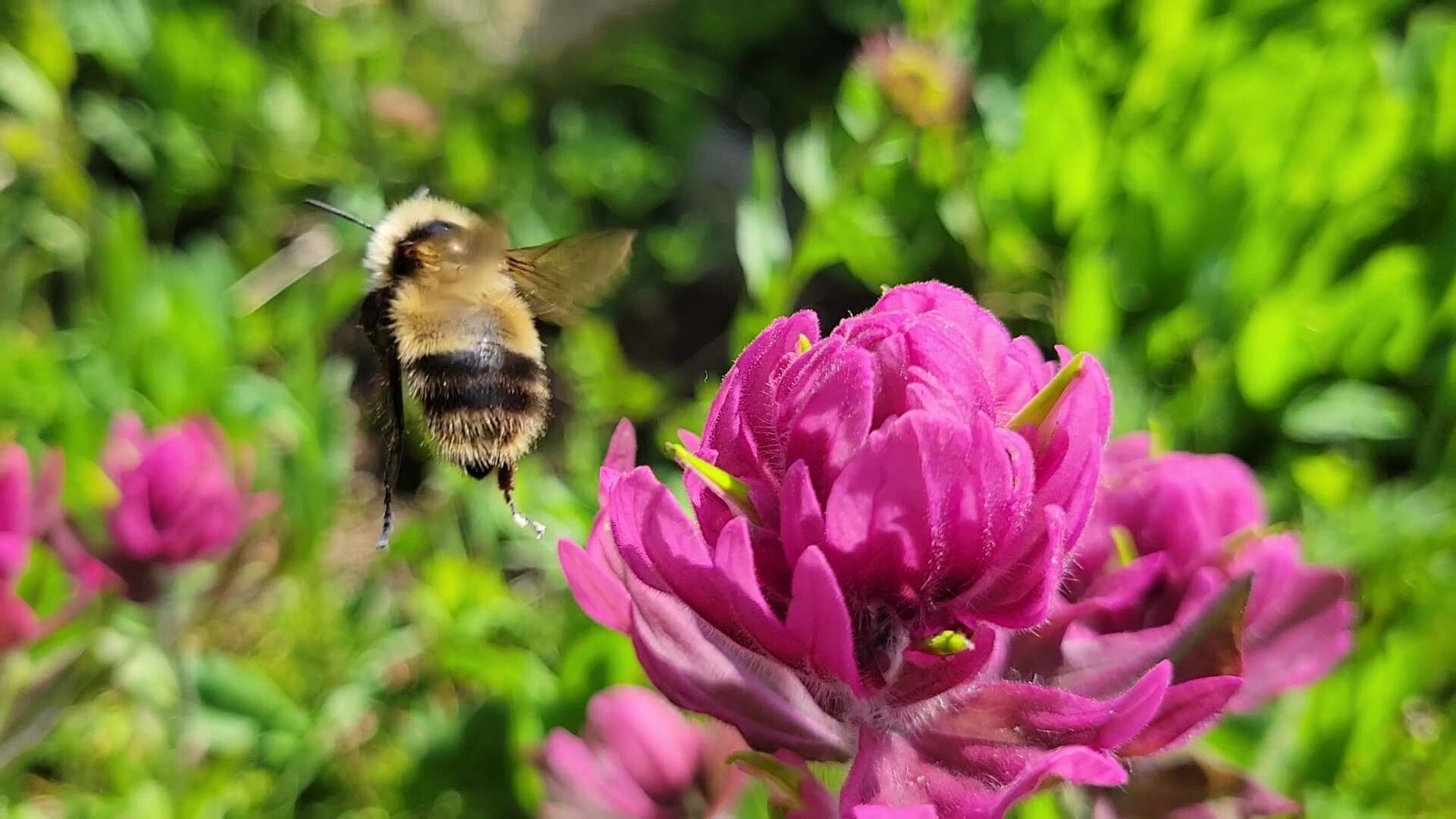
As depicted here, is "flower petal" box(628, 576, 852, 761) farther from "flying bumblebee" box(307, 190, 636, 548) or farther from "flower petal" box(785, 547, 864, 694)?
"flying bumblebee" box(307, 190, 636, 548)

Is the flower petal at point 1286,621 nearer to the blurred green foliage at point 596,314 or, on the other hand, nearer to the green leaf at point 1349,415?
the blurred green foliage at point 596,314

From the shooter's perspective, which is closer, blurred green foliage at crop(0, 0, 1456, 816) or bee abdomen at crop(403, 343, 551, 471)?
bee abdomen at crop(403, 343, 551, 471)

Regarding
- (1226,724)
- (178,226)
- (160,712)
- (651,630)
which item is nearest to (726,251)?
(178,226)

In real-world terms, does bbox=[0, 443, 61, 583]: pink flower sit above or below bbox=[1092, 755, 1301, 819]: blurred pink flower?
below

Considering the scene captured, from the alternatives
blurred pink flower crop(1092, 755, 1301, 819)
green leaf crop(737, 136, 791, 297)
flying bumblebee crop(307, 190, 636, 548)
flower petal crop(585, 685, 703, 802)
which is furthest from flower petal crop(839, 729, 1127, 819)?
green leaf crop(737, 136, 791, 297)

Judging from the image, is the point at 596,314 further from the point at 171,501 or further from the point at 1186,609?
the point at 1186,609

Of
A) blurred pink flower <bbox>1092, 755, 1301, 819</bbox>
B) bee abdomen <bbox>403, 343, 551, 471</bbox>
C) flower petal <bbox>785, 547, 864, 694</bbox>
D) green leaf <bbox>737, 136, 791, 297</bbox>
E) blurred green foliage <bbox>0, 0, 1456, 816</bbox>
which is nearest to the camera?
flower petal <bbox>785, 547, 864, 694</bbox>

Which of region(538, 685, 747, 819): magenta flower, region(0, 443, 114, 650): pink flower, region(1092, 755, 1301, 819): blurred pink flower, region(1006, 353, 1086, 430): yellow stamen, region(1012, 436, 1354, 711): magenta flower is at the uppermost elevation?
region(1006, 353, 1086, 430): yellow stamen
